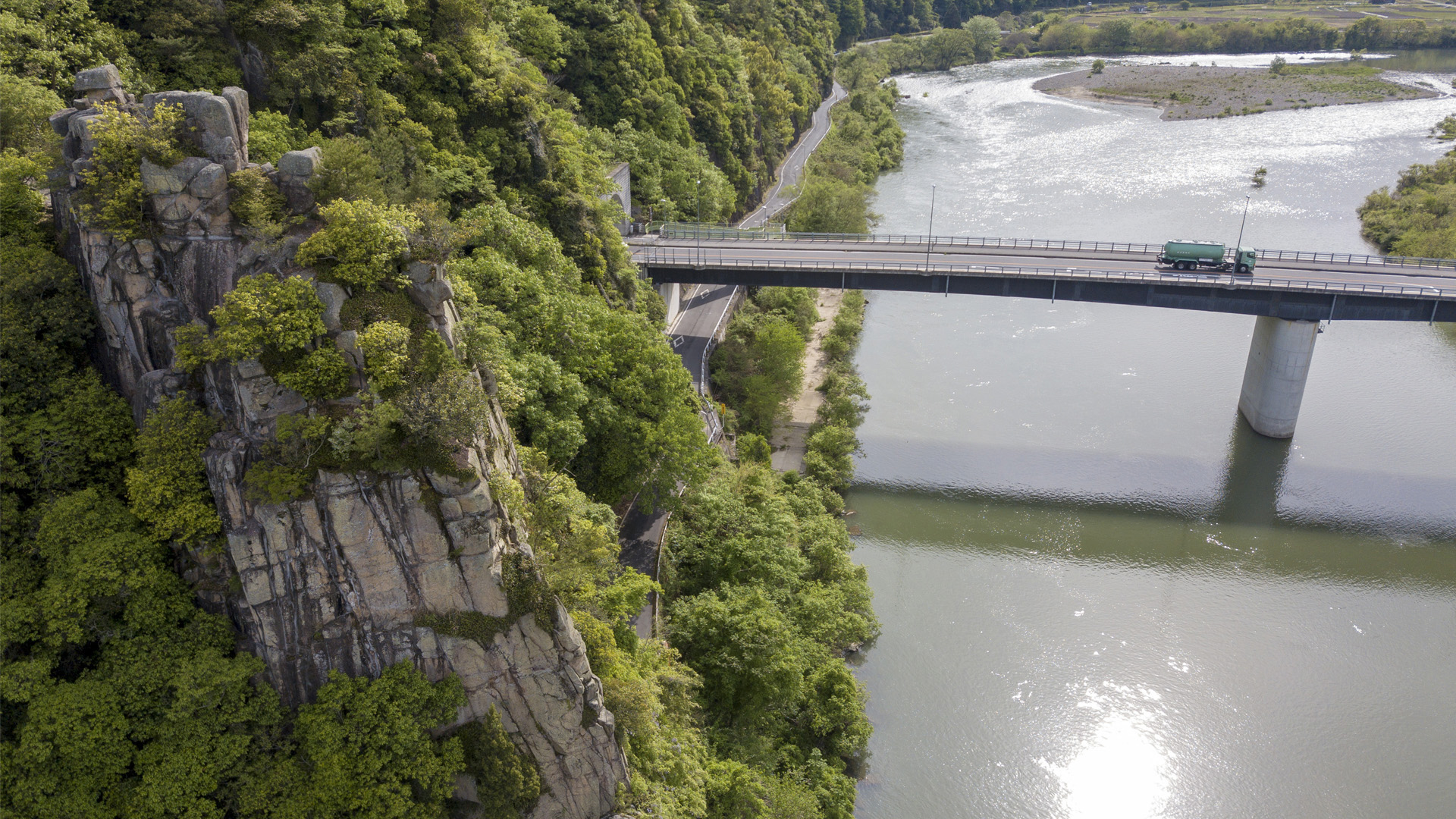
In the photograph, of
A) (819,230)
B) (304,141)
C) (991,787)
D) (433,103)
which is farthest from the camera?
(819,230)

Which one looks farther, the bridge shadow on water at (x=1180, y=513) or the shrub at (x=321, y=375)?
the bridge shadow on water at (x=1180, y=513)

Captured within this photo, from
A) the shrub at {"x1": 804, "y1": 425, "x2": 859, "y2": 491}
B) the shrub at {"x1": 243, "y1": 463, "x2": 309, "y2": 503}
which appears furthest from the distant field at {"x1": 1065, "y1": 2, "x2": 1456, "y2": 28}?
the shrub at {"x1": 243, "y1": 463, "x2": 309, "y2": 503}

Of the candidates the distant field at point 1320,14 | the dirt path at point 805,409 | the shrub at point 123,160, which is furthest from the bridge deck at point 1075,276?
the distant field at point 1320,14

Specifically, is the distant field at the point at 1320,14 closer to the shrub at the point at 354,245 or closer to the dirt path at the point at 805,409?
the dirt path at the point at 805,409

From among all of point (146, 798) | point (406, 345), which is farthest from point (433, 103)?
point (146, 798)

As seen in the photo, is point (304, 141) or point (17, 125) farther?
point (304, 141)

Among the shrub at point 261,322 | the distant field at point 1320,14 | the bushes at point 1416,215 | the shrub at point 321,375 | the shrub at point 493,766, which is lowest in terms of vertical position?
the shrub at point 493,766

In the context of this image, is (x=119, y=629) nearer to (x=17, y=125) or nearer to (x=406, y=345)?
(x=406, y=345)
